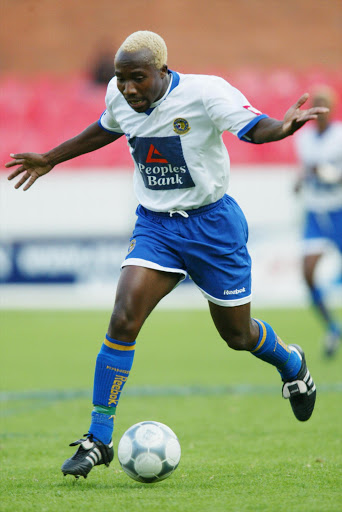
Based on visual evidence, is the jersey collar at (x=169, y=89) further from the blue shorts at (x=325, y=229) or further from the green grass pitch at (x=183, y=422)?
the blue shorts at (x=325, y=229)

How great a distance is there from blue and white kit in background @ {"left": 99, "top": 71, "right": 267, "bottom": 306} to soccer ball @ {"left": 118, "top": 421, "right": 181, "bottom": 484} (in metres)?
0.90

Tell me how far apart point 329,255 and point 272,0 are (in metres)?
10.3

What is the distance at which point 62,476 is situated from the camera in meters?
4.68

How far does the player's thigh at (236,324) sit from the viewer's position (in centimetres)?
499

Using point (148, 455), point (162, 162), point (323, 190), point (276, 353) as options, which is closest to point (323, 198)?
point (323, 190)

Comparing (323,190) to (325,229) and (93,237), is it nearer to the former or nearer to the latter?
(325,229)

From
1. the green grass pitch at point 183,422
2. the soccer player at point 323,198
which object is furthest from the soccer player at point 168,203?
the soccer player at point 323,198

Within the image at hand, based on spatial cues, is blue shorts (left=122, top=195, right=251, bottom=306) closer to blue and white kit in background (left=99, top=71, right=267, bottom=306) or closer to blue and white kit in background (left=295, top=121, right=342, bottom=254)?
blue and white kit in background (left=99, top=71, right=267, bottom=306)

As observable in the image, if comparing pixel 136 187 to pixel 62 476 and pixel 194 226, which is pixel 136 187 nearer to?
pixel 194 226

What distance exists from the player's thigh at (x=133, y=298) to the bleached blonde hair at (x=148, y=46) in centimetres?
111

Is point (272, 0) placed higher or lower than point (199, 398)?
higher

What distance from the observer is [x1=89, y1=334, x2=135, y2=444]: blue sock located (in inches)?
180

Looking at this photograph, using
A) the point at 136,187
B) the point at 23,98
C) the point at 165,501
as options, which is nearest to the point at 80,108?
the point at 23,98

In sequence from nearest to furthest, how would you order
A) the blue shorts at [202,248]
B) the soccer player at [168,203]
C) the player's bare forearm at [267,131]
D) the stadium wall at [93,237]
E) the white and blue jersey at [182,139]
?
the player's bare forearm at [267,131] < the soccer player at [168,203] < the white and blue jersey at [182,139] < the blue shorts at [202,248] < the stadium wall at [93,237]
